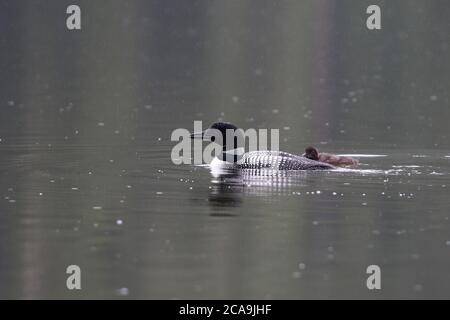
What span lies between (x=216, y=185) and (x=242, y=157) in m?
2.40

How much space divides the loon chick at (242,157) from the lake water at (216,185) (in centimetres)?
32

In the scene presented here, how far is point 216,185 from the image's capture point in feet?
48.5

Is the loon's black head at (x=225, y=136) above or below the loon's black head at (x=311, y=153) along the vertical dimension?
above

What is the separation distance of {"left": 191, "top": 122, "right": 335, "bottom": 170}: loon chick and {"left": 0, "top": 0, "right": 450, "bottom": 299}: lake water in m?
0.32

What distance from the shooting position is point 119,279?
9445 millimetres

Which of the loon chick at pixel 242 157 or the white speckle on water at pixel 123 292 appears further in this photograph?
the loon chick at pixel 242 157

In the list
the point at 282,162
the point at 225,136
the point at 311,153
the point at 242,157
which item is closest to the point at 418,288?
the point at 282,162

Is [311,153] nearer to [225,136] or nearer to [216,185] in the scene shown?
[225,136]

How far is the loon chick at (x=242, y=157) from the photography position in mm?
16062

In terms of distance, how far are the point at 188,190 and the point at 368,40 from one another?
38867mm

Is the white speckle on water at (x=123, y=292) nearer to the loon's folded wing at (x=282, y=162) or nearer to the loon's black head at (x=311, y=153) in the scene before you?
the loon's folded wing at (x=282, y=162)

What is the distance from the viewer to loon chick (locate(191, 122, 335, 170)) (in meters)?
16.1

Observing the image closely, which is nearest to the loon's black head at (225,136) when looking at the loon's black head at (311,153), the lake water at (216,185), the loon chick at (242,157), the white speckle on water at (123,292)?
the loon chick at (242,157)

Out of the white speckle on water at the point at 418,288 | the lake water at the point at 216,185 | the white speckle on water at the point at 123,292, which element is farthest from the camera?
the lake water at the point at 216,185
